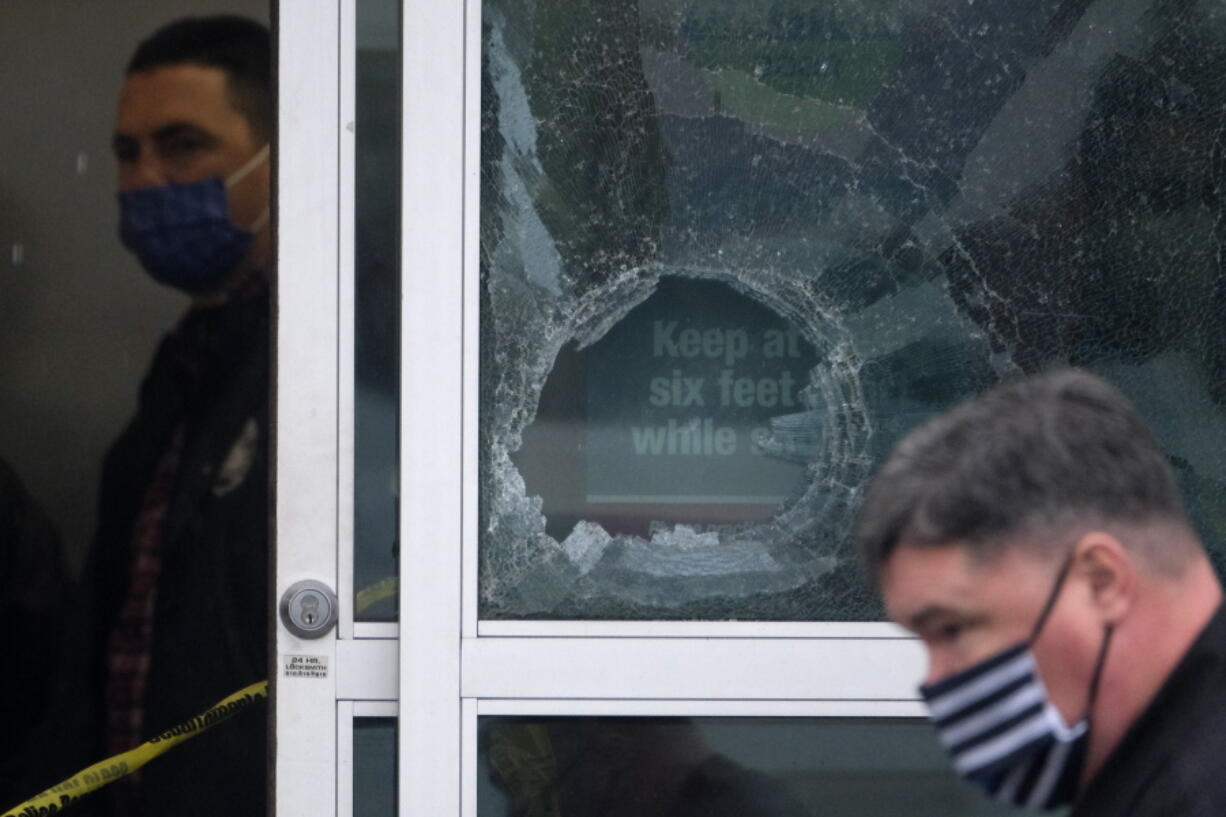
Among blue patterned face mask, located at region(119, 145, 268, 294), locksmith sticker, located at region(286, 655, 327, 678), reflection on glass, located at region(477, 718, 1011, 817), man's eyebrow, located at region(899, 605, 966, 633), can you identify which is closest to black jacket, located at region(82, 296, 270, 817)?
blue patterned face mask, located at region(119, 145, 268, 294)

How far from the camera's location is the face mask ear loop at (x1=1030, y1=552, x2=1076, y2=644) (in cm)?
141

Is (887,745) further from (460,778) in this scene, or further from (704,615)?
(460,778)

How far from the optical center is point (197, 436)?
3518mm

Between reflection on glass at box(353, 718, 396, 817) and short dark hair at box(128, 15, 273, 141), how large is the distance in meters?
1.49

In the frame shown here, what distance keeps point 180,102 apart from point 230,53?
156 millimetres

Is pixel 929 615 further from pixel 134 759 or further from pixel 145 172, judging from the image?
pixel 145 172

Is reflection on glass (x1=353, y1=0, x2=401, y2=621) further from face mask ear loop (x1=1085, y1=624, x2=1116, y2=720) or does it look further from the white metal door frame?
face mask ear loop (x1=1085, y1=624, x2=1116, y2=720)


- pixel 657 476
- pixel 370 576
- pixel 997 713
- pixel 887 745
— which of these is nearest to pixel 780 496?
pixel 657 476

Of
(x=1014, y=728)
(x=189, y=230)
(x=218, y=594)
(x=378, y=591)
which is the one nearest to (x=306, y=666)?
(x=378, y=591)

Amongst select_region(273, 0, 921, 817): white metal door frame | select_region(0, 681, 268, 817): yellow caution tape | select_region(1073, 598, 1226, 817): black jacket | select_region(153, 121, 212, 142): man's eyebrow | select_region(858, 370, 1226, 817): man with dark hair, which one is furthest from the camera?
select_region(153, 121, 212, 142): man's eyebrow

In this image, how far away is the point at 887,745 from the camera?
2.61 m

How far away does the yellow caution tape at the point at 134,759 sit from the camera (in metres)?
3.21

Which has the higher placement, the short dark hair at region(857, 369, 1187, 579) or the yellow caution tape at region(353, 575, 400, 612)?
the short dark hair at region(857, 369, 1187, 579)

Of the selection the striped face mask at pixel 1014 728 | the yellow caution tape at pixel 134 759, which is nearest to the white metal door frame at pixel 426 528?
the yellow caution tape at pixel 134 759
